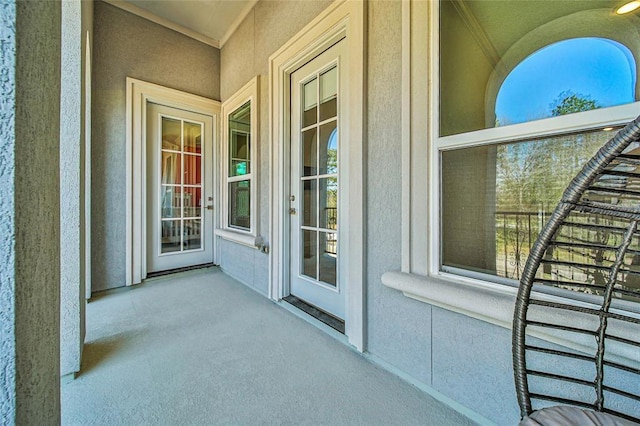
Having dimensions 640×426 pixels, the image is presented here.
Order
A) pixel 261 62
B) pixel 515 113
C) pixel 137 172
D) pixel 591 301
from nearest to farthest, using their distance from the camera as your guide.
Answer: pixel 591 301, pixel 515 113, pixel 261 62, pixel 137 172

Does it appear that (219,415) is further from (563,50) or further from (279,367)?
(563,50)

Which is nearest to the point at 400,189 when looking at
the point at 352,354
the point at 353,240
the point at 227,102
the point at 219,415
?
the point at 353,240

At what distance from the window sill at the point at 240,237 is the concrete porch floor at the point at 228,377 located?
0.73m

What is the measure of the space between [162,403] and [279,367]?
591 mm

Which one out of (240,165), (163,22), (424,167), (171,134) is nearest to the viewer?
(424,167)

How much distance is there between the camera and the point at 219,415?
1245mm

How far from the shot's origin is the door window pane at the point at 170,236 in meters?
3.40

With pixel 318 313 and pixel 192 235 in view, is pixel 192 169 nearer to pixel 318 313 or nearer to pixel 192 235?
pixel 192 235

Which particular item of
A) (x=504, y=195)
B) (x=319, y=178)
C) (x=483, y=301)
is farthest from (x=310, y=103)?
(x=483, y=301)

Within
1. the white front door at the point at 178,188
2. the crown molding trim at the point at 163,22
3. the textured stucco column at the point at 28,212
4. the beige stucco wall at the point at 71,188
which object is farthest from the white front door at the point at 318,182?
the crown molding trim at the point at 163,22

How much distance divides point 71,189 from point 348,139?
5.26ft

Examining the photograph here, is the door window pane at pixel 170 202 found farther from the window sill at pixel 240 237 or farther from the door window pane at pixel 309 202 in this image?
the door window pane at pixel 309 202

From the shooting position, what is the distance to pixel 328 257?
2.20 meters

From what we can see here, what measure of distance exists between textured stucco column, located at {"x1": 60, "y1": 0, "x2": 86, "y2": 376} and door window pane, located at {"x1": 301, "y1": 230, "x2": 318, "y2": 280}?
1510mm
